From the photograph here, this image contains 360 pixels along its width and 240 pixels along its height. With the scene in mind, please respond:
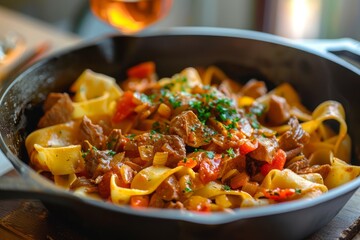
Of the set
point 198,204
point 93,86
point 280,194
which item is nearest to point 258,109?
point 280,194

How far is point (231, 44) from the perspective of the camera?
3947 millimetres

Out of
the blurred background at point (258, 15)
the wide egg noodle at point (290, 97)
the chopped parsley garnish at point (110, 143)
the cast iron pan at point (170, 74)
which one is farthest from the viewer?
the blurred background at point (258, 15)

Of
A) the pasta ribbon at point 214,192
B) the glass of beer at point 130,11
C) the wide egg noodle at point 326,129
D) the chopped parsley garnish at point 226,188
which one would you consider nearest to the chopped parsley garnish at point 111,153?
the pasta ribbon at point 214,192

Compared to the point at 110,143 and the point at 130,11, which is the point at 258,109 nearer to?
the point at 110,143

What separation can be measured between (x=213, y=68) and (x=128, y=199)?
1.56m

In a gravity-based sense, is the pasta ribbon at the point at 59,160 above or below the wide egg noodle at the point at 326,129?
below

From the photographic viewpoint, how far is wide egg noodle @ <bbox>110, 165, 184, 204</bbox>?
2717mm

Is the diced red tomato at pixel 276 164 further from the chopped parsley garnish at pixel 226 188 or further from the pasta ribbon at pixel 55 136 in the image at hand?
the pasta ribbon at pixel 55 136

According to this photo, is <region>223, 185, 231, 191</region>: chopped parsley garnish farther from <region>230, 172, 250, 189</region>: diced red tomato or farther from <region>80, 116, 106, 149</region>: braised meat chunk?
<region>80, 116, 106, 149</region>: braised meat chunk

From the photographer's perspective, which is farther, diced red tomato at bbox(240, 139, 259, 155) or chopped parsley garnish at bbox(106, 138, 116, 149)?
chopped parsley garnish at bbox(106, 138, 116, 149)

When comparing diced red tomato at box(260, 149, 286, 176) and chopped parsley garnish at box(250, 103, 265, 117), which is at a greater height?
chopped parsley garnish at box(250, 103, 265, 117)

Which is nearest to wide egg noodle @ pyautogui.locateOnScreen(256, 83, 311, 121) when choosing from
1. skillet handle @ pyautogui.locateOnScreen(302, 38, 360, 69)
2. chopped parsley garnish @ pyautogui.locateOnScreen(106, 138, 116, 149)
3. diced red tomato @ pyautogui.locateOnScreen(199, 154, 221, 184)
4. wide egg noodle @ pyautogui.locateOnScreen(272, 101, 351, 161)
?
wide egg noodle @ pyautogui.locateOnScreen(272, 101, 351, 161)

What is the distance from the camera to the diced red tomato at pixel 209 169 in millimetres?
2834

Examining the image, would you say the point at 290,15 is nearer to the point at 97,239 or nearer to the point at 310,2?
the point at 310,2
